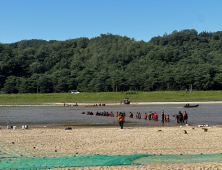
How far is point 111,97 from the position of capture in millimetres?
99875

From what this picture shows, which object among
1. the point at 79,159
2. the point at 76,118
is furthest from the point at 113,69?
the point at 79,159

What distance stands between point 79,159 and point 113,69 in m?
137

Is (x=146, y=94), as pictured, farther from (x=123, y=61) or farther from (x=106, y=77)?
(x=123, y=61)

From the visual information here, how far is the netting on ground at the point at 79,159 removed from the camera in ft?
44.7

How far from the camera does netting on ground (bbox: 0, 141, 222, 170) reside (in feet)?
44.7

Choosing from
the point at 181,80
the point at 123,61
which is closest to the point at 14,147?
the point at 181,80

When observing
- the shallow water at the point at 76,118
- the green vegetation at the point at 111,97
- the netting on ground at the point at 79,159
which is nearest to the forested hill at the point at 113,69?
the green vegetation at the point at 111,97

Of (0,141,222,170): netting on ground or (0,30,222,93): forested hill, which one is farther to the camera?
(0,30,222,93): forested hill

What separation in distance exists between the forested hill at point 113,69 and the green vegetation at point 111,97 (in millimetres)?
14195

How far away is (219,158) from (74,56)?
581 feet

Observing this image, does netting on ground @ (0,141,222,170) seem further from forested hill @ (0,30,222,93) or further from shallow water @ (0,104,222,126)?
forested hill @ (0,30,222,93)

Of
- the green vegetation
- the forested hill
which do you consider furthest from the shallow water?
the forested hill

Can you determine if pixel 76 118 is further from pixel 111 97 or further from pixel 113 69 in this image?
pixel 113 69

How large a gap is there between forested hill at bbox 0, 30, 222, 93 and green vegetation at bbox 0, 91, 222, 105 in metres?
14.2
